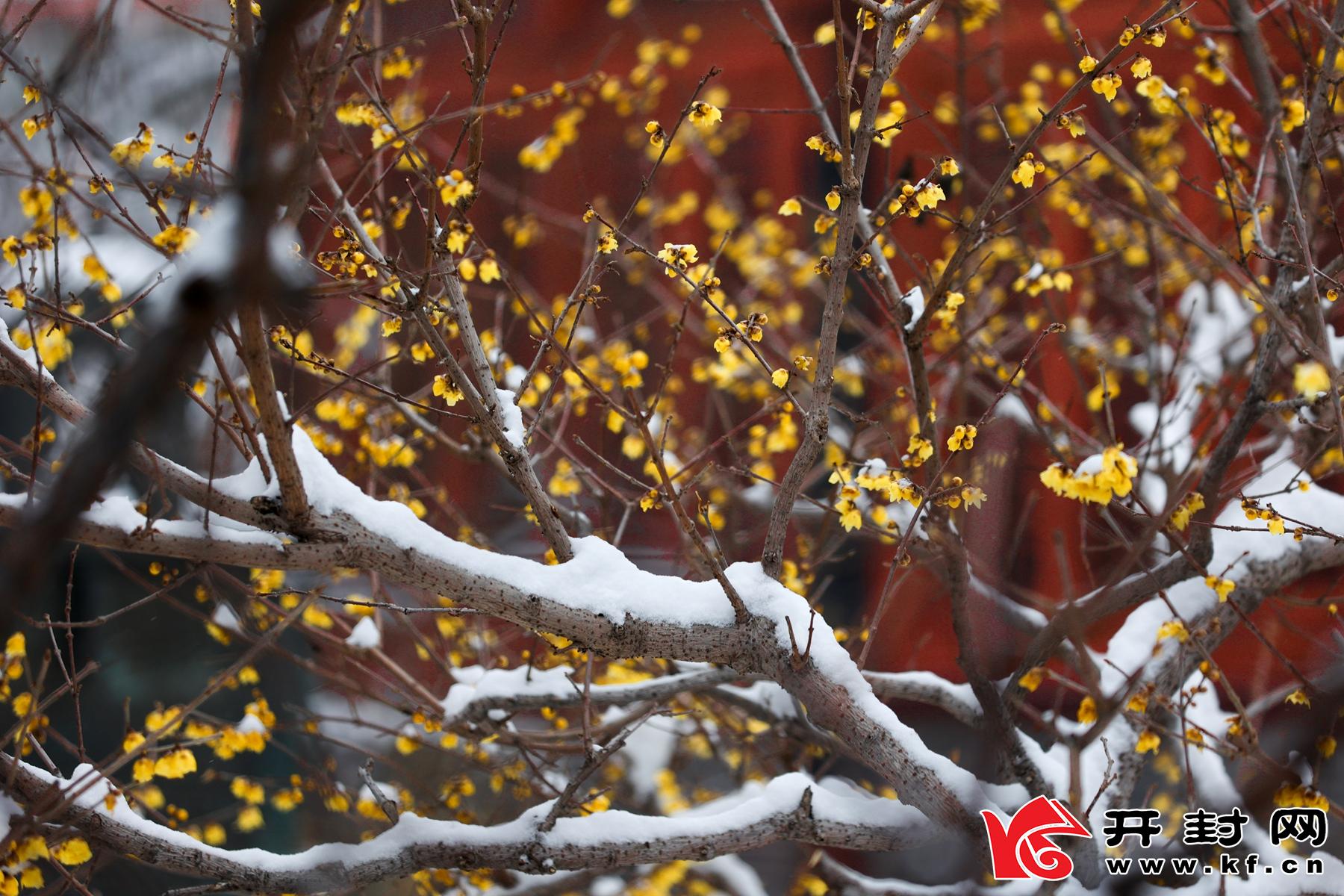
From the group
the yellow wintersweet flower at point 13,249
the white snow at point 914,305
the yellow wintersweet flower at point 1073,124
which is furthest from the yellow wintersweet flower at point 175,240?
the yellow wintersweet flower at point 1073,124

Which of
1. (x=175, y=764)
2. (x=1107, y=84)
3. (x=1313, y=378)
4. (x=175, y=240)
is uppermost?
(x=1107, y=84)

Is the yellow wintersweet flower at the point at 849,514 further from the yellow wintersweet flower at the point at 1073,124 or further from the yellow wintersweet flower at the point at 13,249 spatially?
the yellow wintersweet flower at the point at 13,249

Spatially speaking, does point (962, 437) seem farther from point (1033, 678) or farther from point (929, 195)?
point (1033, 678)

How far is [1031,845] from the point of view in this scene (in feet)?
8.02

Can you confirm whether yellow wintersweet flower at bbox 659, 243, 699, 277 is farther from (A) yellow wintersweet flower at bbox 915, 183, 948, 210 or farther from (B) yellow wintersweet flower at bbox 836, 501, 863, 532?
(B) yellow wintersweet flower at bbox 836, 501, 863, 532

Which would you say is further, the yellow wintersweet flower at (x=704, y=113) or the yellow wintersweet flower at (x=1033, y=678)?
the yellow wintersweet flower at (x=1033, y=678)

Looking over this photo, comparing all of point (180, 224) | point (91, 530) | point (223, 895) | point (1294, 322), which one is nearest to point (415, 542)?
point (91, 530)

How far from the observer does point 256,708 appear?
326cm

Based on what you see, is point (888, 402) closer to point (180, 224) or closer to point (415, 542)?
point (415, 542)

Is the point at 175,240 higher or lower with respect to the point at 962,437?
higher

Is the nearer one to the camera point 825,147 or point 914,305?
point 825,147

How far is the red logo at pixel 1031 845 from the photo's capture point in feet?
7.88

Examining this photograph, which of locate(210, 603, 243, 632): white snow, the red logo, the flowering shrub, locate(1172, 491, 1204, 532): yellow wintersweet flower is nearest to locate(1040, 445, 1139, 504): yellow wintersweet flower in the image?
the flowering shrub

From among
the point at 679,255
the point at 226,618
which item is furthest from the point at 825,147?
the point at 226,618
